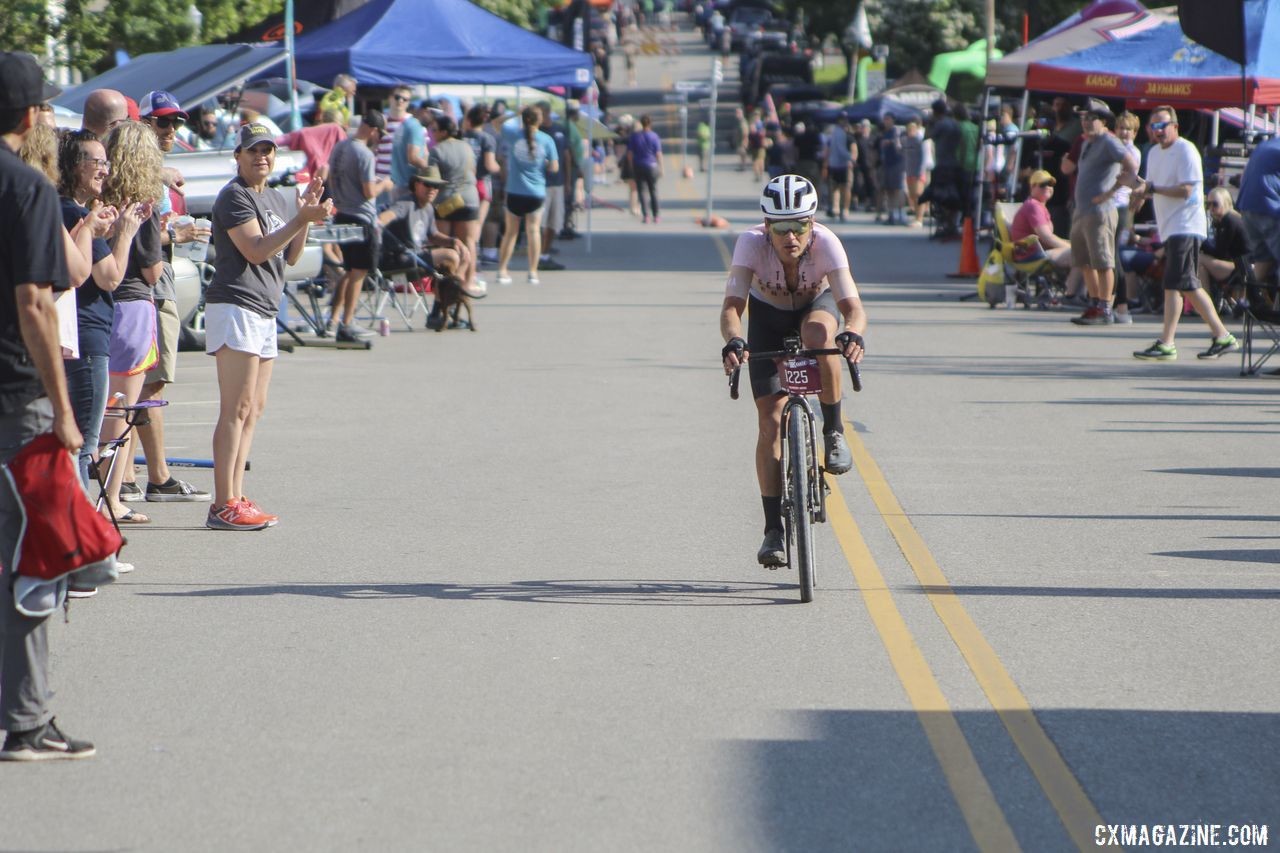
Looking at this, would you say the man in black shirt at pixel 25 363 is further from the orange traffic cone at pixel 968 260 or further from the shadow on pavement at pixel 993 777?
the orange traffic cone at pixel 968 260

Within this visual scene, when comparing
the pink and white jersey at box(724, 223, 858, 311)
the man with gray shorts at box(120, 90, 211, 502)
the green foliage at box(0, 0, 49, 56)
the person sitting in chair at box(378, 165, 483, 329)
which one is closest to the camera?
the pink and white jersey at box(724, 223, 858, 311)

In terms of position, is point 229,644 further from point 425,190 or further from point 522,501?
point 425,190

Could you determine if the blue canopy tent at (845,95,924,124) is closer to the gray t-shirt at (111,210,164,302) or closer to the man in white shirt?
the man in white shirt

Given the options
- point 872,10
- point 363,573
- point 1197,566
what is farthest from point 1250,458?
point 872,10

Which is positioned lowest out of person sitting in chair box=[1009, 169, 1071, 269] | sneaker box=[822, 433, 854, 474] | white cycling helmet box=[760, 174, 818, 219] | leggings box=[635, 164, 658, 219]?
leggings box=[635, 164, 658, 219]

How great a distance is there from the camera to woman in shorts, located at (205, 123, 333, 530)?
9078 millimetres

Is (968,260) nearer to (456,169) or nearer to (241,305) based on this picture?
(456,169)

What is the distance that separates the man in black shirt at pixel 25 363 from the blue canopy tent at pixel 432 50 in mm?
18366

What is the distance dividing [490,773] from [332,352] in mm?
11424

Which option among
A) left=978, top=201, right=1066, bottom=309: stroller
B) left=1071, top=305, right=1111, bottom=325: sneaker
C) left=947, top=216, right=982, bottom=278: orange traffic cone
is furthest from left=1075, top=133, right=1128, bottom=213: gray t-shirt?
left=947, top=216, right=982, bottom=278: orange traffic cone

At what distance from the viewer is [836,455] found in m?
8.10

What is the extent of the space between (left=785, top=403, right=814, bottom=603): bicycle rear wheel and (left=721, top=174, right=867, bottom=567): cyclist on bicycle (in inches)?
8.3

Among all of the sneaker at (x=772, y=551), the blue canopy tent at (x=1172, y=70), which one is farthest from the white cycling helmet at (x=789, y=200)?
the blue canopy tent at (x=1172, y=70)

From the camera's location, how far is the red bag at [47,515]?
547 centimetres
